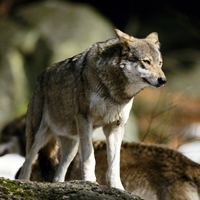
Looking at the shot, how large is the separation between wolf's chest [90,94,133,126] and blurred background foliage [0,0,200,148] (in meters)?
5.93

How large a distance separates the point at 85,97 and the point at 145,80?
77cm

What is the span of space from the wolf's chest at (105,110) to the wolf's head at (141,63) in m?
0.37

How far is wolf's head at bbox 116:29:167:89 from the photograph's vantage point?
413 cm

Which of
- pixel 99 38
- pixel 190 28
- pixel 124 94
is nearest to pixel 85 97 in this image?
pixel 124 94

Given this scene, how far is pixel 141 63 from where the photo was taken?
421 centimetres

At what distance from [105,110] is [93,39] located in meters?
7.43

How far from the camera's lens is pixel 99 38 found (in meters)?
11.5

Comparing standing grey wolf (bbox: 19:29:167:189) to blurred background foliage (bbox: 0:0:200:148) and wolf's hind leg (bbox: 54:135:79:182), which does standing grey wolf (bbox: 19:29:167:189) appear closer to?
wolf's hind leg (bbox: 54:135:79:182)

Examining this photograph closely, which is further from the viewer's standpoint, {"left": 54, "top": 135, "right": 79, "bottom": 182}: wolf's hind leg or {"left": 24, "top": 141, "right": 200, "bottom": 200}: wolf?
{"left": 24, "top": 141, "right": 200, "bottom": 200}: wolf

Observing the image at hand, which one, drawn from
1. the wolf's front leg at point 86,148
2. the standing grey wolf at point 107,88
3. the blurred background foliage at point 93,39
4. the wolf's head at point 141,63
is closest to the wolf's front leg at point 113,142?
the standing grey wolf at point 107,88

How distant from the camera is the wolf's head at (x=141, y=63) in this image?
4129 mm

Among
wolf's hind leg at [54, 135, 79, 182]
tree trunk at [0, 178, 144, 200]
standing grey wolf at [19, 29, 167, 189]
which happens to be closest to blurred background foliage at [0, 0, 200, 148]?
wolf's hind leg at [54, 135, 79, 182]

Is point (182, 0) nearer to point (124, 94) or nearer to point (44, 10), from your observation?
point (44, 10)

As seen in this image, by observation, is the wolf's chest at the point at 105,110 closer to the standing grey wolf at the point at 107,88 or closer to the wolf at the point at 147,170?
the standing grey wolf at the point at 107,88
